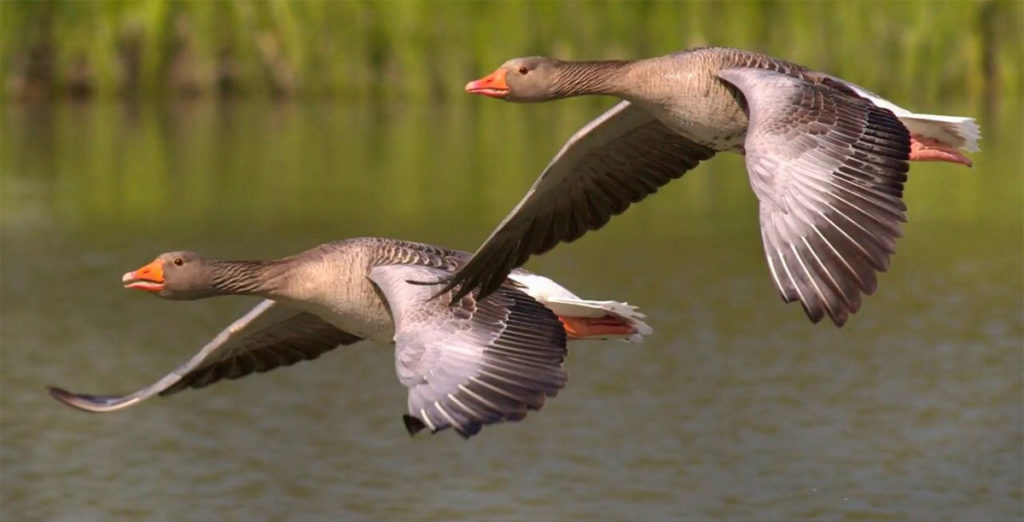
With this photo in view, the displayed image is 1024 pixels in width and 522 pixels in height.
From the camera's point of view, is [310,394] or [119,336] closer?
[310,394]

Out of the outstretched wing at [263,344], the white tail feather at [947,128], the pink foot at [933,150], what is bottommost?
the outstretched wing at [263,344]

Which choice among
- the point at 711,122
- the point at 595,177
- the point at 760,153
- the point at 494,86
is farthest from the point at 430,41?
the point at 760,153

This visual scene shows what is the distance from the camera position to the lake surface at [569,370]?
1569cm

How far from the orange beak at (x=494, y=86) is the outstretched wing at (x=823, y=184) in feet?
4.25

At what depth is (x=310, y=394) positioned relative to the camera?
18.5 m

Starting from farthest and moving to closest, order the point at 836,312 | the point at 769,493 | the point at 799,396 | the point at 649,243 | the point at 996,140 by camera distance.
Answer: the point at 996,140 → the point at 649,243 → the point at 799,396 → the point at 769,493 → the point at 836,312

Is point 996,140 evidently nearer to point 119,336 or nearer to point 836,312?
point 119,336

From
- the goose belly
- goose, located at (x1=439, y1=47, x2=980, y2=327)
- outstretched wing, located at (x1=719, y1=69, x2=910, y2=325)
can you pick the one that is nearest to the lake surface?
goose, located at (x1=439, y1=47, x2=980, y2=327)

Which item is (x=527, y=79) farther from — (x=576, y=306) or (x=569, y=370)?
(x=569, y=370)

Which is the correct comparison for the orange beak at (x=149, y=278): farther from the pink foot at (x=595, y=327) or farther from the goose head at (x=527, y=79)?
the pink foot at (x=595, y=327)

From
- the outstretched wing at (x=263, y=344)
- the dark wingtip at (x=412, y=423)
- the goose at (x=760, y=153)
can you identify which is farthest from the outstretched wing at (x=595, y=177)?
the dark wingtip at (x=412, y=423)

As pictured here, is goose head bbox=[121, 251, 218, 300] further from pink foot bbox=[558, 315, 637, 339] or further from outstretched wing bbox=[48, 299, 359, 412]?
pink foot bbox=[558, 315, 637, 339]

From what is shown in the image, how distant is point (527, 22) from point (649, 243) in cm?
829

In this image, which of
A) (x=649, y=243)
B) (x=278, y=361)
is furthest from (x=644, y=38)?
(x=278, y=361)
